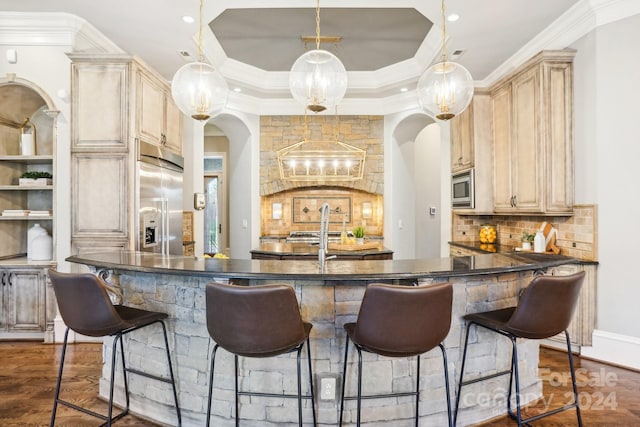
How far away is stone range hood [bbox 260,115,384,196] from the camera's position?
6090 millimetres

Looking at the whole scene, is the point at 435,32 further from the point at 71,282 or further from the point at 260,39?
the point at 71,282

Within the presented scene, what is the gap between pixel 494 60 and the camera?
173 inches

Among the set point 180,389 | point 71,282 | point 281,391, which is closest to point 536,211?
point 281,391

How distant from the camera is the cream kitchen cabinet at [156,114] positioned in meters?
3.70

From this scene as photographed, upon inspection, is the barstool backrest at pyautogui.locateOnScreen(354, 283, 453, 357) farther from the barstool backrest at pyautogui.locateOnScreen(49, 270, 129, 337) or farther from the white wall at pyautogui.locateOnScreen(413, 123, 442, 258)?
the white wall at pyautogui.locateOnScreen(413, 123, 442, 258)

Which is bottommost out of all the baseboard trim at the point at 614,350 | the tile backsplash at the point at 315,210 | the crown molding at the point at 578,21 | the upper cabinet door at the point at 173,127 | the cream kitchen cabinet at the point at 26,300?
the baseboard trim at the point at 614,350

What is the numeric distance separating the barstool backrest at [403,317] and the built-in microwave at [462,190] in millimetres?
3199

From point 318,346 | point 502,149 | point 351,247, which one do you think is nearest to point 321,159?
point 351,247

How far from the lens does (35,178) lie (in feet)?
12.2

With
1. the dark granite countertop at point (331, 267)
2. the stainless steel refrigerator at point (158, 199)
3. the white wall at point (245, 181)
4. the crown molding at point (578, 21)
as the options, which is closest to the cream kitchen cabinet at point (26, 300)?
the stainless steel refrigerator at point (158, 199)

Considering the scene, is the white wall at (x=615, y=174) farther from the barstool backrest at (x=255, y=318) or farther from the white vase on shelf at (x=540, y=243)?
the barstool backrest at (x=255, y=318)

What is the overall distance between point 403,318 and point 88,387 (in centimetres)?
242

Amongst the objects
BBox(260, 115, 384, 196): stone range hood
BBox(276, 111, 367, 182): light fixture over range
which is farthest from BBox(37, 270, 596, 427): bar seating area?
BBox(260, 115, 384, 196): stone range hood

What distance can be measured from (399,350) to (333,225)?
15.2 feet
